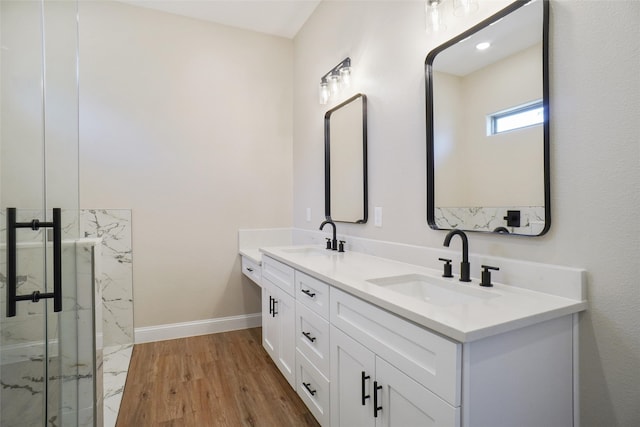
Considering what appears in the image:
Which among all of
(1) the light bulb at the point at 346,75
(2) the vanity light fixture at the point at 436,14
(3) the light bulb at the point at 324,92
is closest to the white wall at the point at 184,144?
(3) the light bulb at the point at 324,92

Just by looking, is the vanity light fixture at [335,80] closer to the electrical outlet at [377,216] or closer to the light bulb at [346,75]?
the light bulb at [346,75]

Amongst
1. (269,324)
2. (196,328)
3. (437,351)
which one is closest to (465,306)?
(437,351)

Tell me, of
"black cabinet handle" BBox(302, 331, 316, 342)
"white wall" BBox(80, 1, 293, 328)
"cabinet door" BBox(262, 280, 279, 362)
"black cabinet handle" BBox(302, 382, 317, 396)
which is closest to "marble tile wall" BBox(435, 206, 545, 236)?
"black cabinet handle" BBox(302, 331, 316, 342)

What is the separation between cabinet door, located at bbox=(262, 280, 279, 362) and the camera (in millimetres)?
2291

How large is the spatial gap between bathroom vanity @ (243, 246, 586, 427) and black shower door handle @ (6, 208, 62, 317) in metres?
1.01

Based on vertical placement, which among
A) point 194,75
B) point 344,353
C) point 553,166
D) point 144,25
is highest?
point 144,25

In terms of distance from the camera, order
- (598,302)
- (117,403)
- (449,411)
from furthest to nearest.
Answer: (117,403) → (598,302) → (449,411)

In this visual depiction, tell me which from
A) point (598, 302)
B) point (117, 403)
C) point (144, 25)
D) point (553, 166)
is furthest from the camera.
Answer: point (144, 25)

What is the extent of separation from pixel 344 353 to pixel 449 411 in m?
0.58

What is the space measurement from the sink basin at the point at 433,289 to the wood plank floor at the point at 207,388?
95 centimetres

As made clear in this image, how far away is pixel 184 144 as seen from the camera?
2969 mm

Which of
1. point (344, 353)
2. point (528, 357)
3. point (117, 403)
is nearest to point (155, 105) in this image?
point (117, 403)

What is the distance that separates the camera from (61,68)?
1.38 metres

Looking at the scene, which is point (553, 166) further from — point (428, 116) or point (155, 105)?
point (155, 105)
